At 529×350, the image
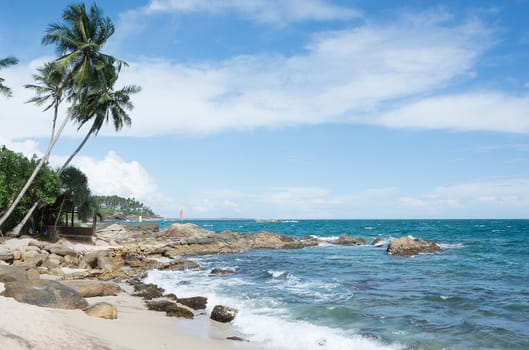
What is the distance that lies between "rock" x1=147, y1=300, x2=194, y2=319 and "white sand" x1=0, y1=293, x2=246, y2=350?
0.34 m

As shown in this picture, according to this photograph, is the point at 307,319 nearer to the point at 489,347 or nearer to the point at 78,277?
the point at 489,347

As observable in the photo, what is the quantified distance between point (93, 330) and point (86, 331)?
488mm

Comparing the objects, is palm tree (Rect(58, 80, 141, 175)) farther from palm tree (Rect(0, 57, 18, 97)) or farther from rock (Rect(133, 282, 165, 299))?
rock (Rect(133, 282, 165, 299))

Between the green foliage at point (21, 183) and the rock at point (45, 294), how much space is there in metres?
19.2

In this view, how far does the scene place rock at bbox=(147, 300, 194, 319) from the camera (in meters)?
13.4

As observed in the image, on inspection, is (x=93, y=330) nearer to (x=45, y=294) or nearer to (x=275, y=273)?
(x=45, y=294)

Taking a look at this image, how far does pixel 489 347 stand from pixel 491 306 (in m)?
5.14

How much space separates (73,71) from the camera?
2938cm

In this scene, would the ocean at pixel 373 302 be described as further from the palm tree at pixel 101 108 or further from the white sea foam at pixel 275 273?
the palm tree at pixel 101 108

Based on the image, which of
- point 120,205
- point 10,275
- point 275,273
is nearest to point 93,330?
point 10,275

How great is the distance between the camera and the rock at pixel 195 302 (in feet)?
48.7

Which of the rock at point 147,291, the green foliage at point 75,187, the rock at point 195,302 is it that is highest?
the green foliage at point 75,187

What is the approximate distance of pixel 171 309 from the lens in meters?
13.6

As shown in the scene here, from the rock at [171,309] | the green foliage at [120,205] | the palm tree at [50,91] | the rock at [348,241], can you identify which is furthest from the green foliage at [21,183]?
the green foliage at [120,205]
